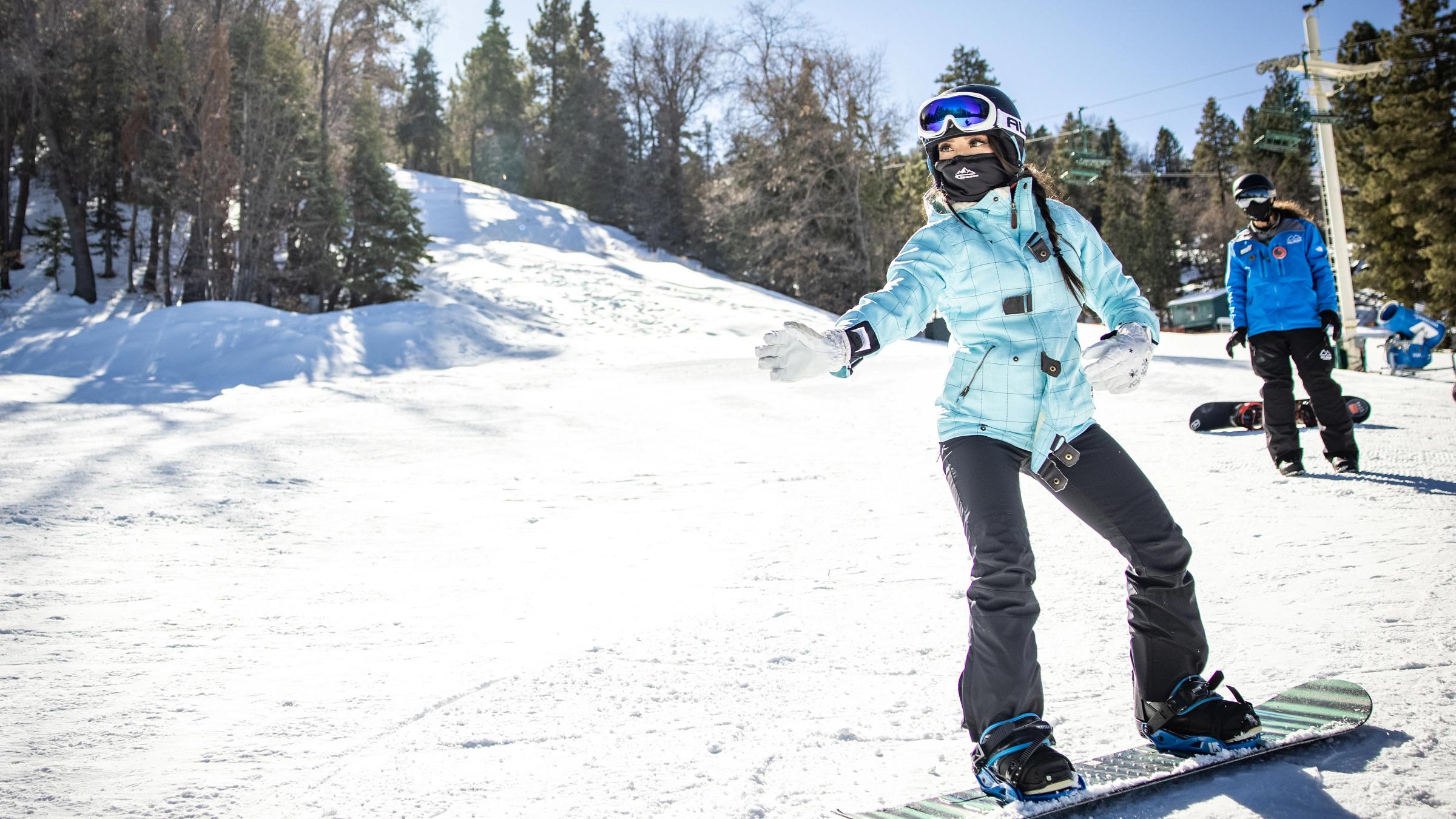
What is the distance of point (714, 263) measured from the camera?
42750mm

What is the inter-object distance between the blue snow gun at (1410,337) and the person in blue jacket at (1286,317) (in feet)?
40.6

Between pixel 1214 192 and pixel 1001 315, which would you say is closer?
pixel 1001 315

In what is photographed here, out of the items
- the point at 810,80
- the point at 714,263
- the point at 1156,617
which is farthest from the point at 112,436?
the point at 714,263

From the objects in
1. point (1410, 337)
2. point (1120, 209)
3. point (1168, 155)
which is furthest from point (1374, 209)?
point (1168, 155)

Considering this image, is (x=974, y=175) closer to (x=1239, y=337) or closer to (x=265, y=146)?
(x=1239, y=337)

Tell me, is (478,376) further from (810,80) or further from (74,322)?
(810,80)

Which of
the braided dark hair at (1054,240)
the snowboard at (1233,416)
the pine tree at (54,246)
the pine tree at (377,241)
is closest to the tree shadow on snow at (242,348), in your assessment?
the pine tree at (377,241)

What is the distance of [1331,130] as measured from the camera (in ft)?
52.4

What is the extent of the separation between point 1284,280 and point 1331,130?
12.5 meters

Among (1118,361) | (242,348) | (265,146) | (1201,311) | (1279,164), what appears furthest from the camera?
(1279,164)

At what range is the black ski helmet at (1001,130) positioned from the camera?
2.58 meters

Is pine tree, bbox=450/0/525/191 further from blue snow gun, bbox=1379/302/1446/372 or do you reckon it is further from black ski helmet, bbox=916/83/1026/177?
black ski helmet, bbox=916/83/1026/177

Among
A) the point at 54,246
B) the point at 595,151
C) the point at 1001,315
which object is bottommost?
the point at 1001,315

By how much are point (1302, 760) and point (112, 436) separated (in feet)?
31.0
